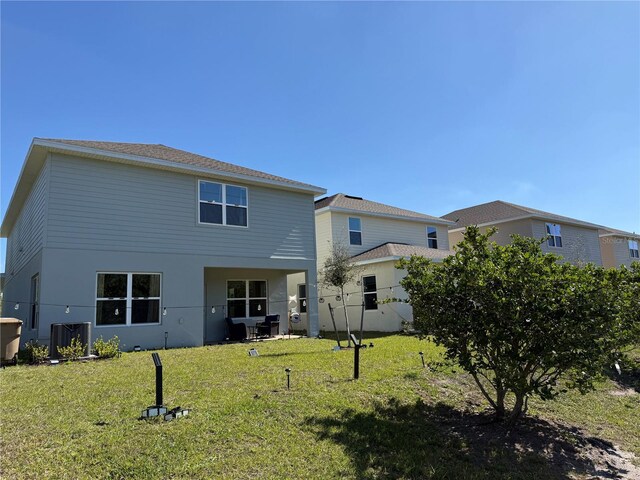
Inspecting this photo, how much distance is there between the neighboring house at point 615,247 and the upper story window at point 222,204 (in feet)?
109

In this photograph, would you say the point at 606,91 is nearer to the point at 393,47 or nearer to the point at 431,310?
the point at 393,47

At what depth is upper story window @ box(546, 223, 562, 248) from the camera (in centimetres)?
2691

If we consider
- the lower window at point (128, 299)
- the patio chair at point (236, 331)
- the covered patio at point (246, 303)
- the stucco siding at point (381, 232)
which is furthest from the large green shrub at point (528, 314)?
the stucco siding at point (381, 232)

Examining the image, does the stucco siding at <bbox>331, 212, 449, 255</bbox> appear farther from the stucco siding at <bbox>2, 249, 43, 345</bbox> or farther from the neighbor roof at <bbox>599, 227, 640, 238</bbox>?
the neighbor roof at <bbox>599, 227, 640, 238</bbox>

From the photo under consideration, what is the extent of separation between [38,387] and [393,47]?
11533 millimetres

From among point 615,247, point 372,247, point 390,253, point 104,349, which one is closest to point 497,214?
point 372,247

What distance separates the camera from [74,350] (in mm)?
9375

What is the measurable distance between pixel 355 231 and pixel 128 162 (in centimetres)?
1186

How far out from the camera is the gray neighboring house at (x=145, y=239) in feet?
35.3

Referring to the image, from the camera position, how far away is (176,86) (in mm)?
11594

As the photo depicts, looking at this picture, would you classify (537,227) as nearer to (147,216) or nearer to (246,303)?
(246,303)

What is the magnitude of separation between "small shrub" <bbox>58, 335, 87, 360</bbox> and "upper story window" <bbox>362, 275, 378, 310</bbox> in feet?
38.5

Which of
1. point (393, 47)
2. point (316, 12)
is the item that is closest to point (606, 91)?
point (393, 47)

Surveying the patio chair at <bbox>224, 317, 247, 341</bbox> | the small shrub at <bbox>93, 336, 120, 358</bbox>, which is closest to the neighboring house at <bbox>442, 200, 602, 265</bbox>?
the patio chair at <bbox>224, 317, 247, 341</bbox>
